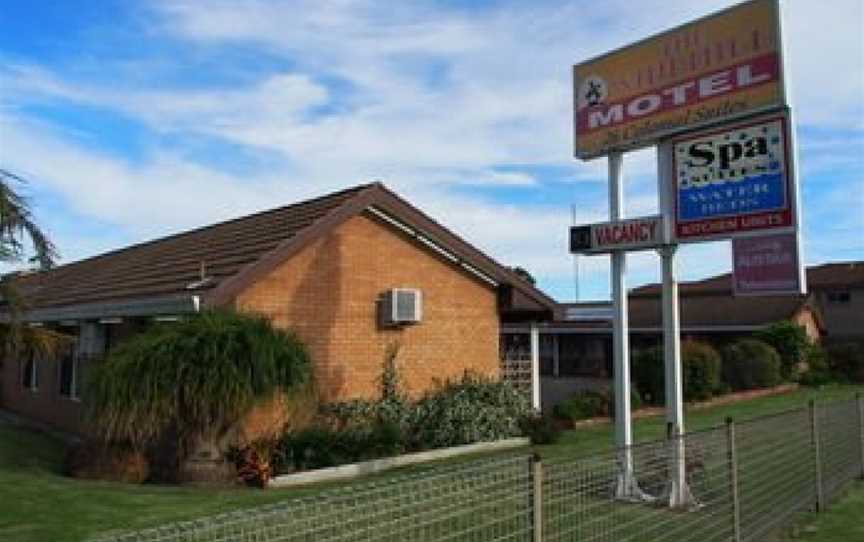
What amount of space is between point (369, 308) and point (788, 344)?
21.9 m

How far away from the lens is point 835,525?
33.5 ft

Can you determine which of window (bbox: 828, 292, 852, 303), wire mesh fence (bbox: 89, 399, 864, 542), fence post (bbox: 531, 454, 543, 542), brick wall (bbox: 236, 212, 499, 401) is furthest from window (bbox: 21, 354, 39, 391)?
window (bbox: 828, 292, 852, 303)

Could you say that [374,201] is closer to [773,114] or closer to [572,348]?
[773,114]

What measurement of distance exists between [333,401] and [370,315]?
5.85 feet

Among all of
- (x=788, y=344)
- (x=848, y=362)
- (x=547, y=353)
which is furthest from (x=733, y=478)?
(x=547, y=353)

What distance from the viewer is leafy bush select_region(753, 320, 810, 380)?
109 feet

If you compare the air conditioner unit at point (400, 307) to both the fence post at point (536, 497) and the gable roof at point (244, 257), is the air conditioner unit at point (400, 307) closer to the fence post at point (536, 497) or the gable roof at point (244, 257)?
the gable roof at point (244, 257)

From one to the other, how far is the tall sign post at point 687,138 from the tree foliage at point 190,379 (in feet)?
14.7

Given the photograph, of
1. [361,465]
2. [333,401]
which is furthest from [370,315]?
[361,465]

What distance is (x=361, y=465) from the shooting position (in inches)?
543

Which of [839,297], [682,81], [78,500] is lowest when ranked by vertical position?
[78,500]

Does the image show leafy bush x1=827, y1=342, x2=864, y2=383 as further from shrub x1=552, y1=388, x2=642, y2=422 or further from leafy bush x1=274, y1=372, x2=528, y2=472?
leafy bush x1=274, y1=372, x2=528, y2=472

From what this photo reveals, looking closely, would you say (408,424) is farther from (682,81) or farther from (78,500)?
(682,81)

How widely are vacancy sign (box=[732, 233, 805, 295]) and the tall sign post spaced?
0.35 metres
